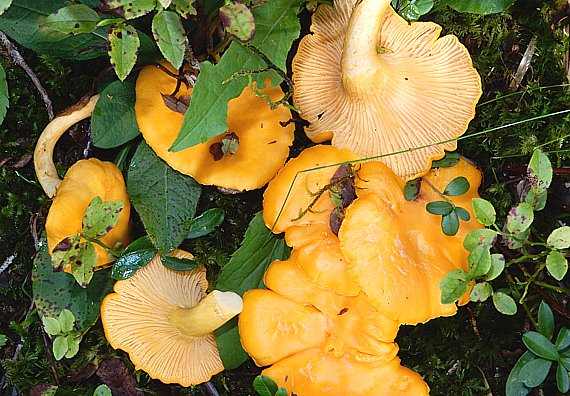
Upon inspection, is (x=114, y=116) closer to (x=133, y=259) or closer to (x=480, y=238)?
(x=133, y=259)

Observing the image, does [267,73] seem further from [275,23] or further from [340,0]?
[340,0]

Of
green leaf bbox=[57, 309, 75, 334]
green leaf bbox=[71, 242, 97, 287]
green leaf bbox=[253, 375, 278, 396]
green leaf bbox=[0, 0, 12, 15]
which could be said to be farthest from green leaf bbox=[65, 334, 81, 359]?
green leaf bbox=[0, 0, 12, 15]

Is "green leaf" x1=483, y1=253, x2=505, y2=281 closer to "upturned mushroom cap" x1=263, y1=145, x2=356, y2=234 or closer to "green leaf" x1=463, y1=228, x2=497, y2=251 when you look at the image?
"green leaf" x1=463, y1=228, x2=497, y2=251

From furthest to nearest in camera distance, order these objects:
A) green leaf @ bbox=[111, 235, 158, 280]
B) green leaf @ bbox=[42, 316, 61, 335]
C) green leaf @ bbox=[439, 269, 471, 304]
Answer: green leaf @ bbox=[111, 235, 158, 280], green leaf @ bbox=[42, 316, 61, 335], green leaf @ bbox=[439, 269, 471, 304]

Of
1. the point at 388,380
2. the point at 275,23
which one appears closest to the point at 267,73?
the point at 275,23

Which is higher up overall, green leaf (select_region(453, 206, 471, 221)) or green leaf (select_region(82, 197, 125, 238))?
green leaf (select_region(453, 206, 471, 221))

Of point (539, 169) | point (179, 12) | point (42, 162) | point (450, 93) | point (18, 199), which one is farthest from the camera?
point (18, 199)
